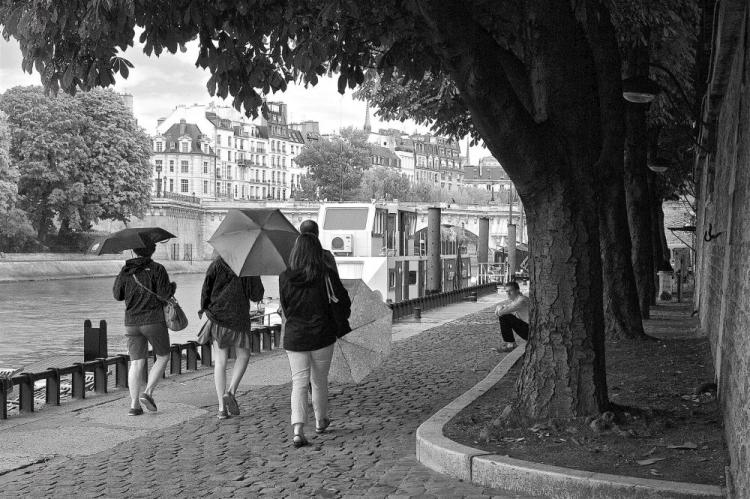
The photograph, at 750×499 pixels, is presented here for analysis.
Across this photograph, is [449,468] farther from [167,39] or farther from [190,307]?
[190,307]

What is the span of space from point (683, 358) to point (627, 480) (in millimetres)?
7391

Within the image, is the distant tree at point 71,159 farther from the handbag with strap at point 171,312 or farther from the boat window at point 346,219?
the handbag with strap at point 171,312

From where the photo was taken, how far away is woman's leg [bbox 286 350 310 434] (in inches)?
336

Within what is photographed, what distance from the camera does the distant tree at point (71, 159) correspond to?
247ft

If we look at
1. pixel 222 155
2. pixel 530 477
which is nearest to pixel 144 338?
pixel 530 477

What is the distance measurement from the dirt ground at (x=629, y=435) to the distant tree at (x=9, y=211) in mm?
59539

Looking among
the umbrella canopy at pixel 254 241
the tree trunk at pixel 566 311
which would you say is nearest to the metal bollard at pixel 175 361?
the umbrella canopy at pixel 254 241

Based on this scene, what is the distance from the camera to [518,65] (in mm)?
9070

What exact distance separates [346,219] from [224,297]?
21444mm

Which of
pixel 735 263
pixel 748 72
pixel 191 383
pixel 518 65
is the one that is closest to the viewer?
pixel 748 72

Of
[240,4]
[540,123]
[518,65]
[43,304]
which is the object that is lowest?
[43,304]

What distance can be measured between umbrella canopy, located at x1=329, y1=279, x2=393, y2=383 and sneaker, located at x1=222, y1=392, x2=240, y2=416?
101 centimetres

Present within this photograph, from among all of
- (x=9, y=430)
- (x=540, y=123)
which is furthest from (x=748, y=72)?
(x=9, y=430)

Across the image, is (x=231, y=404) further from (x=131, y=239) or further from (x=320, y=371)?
(x=131, y=239)
